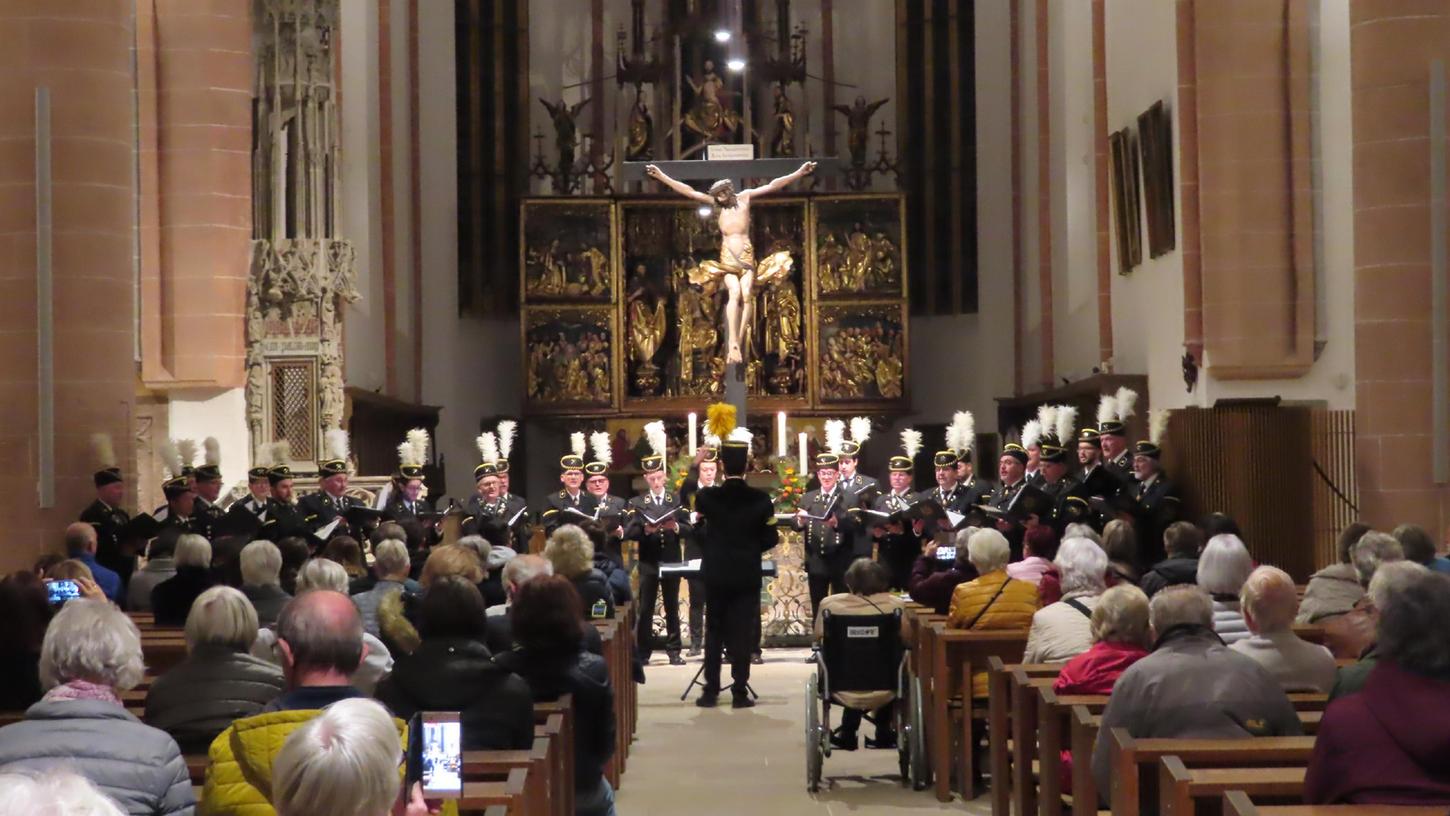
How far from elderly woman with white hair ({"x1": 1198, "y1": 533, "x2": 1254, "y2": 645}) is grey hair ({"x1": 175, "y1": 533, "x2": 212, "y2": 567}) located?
4342 millimetres

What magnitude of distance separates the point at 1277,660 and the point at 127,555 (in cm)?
733

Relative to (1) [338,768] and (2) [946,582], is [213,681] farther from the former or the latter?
(2) [946,582]

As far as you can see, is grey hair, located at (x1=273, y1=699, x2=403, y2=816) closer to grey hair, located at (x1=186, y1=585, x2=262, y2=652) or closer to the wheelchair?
grey hair, located at (x1=186, y1=585, x2=262, y2=652)

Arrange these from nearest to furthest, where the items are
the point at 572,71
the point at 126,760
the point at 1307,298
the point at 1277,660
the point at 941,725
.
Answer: the point at 126,760, the point at 1277,660, the point at 941,725, the point at 1307,298, the point at 572,71

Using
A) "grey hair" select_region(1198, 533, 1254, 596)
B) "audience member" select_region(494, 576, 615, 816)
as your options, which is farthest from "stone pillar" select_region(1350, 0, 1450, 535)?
"audience member" select_region(494, 576, 615, 816)

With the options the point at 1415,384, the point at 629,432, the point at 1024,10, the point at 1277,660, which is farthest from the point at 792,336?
the point at 1277,660

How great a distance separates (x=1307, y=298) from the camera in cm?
1426

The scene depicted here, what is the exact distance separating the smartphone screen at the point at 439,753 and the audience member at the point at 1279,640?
10.7 feet

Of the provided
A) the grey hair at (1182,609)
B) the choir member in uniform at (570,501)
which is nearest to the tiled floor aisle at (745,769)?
the choir member in uniform at (570,501)

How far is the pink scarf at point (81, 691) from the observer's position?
184 inches

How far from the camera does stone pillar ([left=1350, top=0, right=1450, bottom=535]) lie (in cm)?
1182

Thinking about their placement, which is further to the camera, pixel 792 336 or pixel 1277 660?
pixel 792 336

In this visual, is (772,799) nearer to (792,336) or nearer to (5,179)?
(5,179)

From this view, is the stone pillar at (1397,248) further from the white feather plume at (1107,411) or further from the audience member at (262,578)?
the audience member at (262,578)
